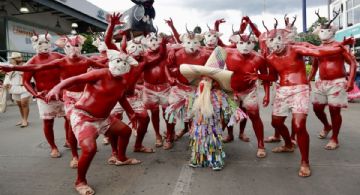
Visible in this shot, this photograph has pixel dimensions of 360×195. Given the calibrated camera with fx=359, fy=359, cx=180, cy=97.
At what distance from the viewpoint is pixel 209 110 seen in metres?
4.43

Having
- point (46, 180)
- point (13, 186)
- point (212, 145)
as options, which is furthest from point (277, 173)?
point (13, 186)

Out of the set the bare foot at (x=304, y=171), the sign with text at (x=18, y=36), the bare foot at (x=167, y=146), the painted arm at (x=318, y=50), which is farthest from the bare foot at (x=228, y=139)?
the sign with text at (x=18, y=36)

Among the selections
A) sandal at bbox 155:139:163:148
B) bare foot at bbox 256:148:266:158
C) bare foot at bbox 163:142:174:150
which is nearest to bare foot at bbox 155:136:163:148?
sandal at bbox 155:139:163:148

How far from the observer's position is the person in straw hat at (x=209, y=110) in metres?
4.47

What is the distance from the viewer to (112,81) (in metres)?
4.08

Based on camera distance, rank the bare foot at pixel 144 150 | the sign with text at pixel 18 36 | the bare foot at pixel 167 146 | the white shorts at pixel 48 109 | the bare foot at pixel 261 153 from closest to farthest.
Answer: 1. the bare foot at pixel 261 153
2. the white shorts at pixel 48 109
3. the bare foot at pixel 144 150
4. the bare foot at pixel 167 146
5. the sign with text at pixel 18 36

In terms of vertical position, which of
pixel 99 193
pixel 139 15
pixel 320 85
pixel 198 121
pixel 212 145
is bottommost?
pixel 99 193

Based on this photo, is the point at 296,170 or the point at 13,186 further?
the point at 296,170

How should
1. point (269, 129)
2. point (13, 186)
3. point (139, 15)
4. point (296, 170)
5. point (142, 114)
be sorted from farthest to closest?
point (139, 15) < point (269, 129) < point (142, 114) < point (296, 170) < point (13, 186)

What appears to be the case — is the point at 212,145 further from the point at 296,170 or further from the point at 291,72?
the point at 291,72

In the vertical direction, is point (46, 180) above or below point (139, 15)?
below

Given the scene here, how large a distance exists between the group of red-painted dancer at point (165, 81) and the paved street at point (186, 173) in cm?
20

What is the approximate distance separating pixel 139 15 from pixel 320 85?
5182 mm

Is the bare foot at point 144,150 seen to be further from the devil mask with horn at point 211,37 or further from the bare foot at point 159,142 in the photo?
the devil mask with horn at point 211,37
